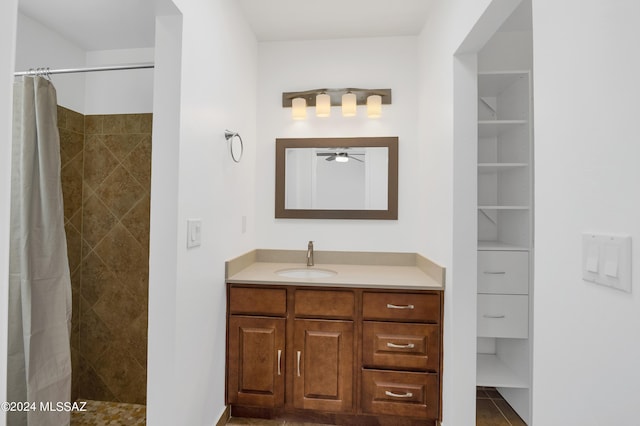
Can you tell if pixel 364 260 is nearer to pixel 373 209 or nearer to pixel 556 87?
pixel 373 209

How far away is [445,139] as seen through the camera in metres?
1.87

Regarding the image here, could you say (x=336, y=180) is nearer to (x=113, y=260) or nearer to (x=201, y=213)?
(x=201, y=213)

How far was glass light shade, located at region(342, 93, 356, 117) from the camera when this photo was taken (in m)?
2.51

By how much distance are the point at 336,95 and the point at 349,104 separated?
0.17m

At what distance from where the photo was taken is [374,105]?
98.9 inches

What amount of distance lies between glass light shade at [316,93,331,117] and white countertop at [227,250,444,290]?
1.17m

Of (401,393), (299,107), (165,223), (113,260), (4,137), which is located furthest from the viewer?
(299,107)

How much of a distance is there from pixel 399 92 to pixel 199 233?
6.08 feet

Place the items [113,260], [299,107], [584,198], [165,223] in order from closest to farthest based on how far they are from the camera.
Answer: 1. [584,198]
2. [165,223]
3. [113,260]
4. [299,107]

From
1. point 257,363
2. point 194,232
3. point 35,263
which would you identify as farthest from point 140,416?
point 194,232

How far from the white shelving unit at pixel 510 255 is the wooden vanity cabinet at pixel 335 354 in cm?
40

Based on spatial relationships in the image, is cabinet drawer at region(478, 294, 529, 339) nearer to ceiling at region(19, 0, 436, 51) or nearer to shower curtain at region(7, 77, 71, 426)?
ceiling at region(19, 0, 436, 51)

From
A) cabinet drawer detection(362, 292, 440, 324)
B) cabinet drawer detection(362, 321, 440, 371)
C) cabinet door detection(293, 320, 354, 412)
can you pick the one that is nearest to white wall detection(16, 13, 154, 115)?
cabinet door detection(293, 320, 354, 412)

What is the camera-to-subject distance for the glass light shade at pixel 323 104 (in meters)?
2.53
